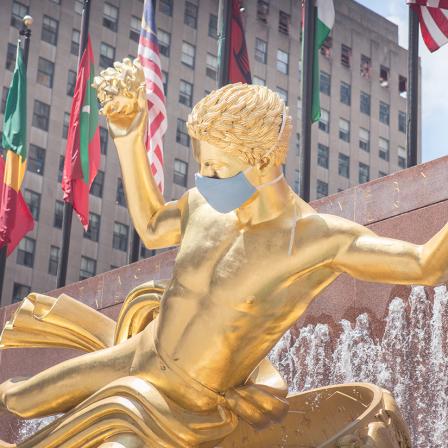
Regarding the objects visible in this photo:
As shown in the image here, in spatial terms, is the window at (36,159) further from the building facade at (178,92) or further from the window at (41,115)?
the window at (41,115)

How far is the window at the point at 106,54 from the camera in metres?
44.8

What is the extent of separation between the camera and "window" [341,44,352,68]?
51.4m

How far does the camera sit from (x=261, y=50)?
49.3 metres

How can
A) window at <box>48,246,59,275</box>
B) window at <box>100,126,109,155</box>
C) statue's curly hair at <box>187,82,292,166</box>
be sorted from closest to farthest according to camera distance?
statue's curly hair at <box>187,82,292,166</box>, window at <box>48,246,59,275</box>, window at <box>100,126,109,155</box>

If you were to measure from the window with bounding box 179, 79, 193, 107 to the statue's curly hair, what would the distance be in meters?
41.8

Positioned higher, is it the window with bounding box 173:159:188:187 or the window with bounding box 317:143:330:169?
the window with bounding box 317:143:330:169

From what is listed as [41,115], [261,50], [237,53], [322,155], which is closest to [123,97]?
[237,53]

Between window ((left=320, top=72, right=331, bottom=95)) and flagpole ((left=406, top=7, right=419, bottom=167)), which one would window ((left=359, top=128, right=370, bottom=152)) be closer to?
window ((left=320, top=72, right=331, bottom=95))

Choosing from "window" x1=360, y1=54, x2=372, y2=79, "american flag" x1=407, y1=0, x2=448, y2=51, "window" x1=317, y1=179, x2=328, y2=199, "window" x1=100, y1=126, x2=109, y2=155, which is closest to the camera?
"american flag" x1=407, y1=0, x2=448, y2=51

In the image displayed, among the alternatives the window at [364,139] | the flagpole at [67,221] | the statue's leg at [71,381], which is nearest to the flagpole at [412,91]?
the flagpole at [67,221]

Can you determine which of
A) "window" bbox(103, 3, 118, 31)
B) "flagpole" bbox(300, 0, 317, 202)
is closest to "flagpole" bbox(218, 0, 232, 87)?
"flagpole" bbox(300, 0, 317, 202)

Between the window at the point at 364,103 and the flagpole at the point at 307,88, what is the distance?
3715 centimetres

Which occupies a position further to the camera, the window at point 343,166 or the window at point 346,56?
the window at point 346,56

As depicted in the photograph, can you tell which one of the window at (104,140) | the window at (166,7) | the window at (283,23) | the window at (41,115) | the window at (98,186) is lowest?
the window at (98,186)
